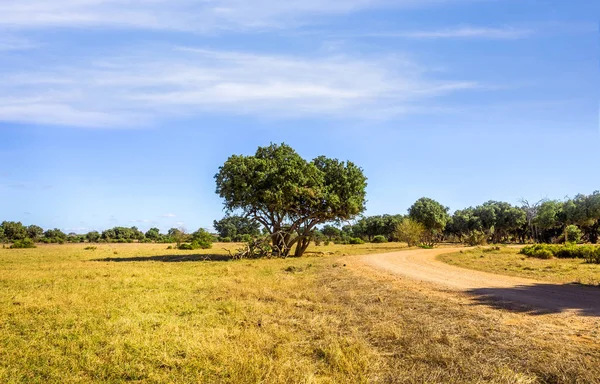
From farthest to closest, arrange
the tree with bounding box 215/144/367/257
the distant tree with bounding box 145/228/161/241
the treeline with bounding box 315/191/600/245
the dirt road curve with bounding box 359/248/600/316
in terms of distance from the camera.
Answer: the distant tree with bounding box 145/228/161/241
the treeline with bounding box 315/191/600/245
the tree with bounding box 215/144/367/257
the dirt road curve with bounding box 359/248/600/316

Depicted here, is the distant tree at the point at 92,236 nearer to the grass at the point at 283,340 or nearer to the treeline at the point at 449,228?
the treeline at the point at 449,228

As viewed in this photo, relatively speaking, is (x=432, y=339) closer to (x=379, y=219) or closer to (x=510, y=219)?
(x=510, y=219)

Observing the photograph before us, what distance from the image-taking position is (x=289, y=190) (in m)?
32.0

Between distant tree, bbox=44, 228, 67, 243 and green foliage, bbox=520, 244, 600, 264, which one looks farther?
distant tree, bbox=44, 228, 67, 243

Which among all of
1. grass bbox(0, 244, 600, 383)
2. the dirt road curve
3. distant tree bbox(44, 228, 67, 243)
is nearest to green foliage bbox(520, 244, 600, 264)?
the dirt road curve

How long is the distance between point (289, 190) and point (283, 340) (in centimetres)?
2324

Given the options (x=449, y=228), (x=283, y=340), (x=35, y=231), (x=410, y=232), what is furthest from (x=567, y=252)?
(x=35, y=231)

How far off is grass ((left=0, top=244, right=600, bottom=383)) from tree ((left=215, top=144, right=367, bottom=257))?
1794 centimetres

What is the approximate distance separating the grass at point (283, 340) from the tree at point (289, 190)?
17.9 meters

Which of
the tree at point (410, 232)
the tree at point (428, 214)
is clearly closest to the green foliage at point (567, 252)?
the tree at point (410, 232)

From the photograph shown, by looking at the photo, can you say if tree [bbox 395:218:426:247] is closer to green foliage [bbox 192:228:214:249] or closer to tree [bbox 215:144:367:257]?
tree [bbox 215:144:367:257]

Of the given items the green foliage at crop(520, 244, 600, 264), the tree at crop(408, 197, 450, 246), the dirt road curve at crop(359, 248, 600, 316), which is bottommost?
the dirt road curve at crop(359, 248, 600, 316)

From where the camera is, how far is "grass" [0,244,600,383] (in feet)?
22.6

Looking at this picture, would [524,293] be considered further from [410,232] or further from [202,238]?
[202,238]
